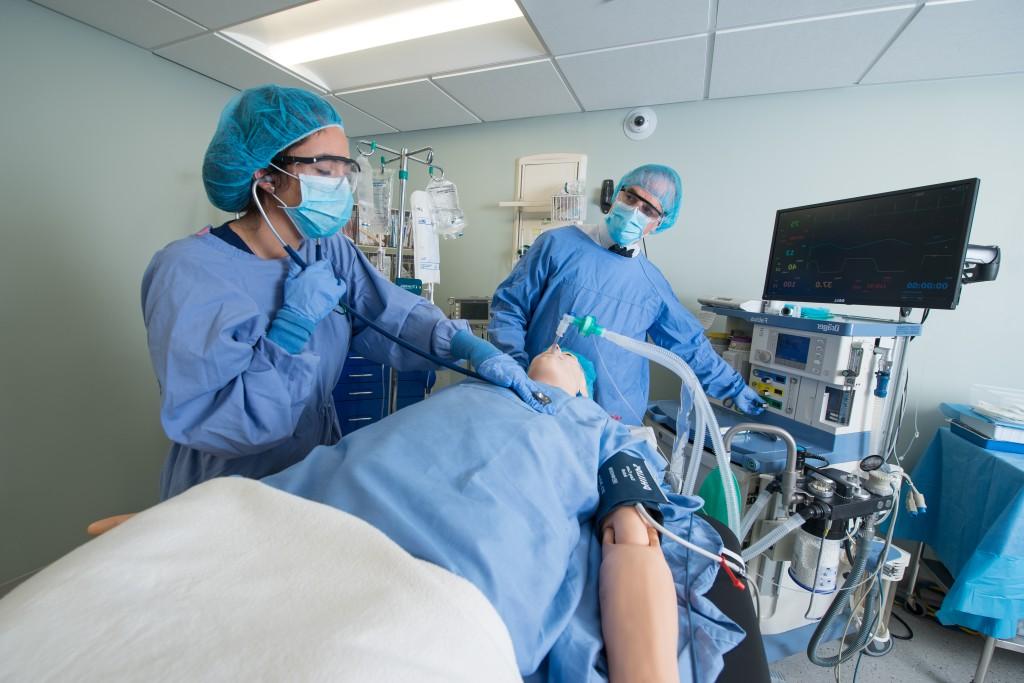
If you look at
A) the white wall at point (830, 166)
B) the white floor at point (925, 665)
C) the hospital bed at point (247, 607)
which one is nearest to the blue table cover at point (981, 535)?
the white floor at point (925, 665)

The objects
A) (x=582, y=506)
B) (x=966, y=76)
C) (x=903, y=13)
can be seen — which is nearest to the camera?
(x=582, y=506)

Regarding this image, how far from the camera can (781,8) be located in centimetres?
141

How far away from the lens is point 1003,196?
5.78ft

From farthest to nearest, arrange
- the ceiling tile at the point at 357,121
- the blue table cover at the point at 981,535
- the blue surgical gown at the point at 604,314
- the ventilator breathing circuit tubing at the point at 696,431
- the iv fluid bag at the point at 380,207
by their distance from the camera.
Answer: the ceiling tile at the point at 357,121
the iv fluid bag at the point at 380,207
the blue surgical gown at the point at 604,314
the blue table cover at the point at 981,535
the ventilator breathing circuit tubing at the point at 696,431

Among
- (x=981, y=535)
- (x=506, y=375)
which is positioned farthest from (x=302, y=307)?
(x=981, y=535)

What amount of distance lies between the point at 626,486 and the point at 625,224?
3.58 ft

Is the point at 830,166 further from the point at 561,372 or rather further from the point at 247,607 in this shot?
the point at 247,607

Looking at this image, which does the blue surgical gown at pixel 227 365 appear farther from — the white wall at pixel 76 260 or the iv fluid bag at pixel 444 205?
the white wall at pixel 76 260

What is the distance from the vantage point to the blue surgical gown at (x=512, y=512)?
1.88ft

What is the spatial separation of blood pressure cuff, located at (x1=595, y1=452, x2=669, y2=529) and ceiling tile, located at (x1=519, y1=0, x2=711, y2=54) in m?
1.58

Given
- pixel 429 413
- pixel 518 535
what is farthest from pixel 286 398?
pixel 518 535

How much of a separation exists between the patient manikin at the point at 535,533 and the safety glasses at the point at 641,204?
107 centimetres

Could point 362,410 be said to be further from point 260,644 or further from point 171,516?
point 260,644

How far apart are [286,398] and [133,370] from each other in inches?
71.3
